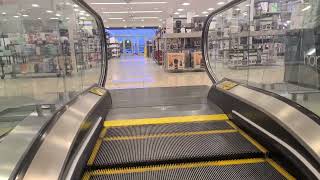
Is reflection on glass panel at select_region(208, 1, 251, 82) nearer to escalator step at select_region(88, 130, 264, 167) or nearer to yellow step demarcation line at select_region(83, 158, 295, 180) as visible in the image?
escalator step at select_region(88, 130, 264, 167)

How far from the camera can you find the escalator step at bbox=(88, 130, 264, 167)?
1.94 metres

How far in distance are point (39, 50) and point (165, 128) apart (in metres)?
5.60

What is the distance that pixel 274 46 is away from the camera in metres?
7.71

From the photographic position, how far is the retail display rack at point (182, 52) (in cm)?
1000

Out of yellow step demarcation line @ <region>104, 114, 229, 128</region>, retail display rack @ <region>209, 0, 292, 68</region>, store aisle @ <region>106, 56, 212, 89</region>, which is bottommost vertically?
yellow step demarcation line @ <region>104, 114, 229, 128</region>

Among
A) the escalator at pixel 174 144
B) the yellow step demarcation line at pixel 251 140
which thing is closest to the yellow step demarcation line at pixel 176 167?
the escalator at pixel 174 144

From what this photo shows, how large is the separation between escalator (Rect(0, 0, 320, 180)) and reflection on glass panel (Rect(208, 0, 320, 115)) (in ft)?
3.64

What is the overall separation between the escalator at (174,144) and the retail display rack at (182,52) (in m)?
7.10

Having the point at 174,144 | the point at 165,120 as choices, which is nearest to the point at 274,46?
the point at 165,120

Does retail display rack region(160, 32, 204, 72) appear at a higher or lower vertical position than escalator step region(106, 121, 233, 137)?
higher

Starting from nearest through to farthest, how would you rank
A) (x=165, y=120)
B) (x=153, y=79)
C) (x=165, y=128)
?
1. (x=165, y=128)
2. (x=165, y=120)
3. (x=153, y=79)

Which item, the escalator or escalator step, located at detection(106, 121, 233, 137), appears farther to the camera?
escalator step, located at detection(106, 121, 233, 137)

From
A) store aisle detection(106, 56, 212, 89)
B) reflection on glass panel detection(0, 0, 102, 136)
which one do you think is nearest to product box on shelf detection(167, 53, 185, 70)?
store aisle detection(106, 56, 212, 89)

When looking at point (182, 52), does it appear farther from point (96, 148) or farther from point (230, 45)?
point (96, 148)
